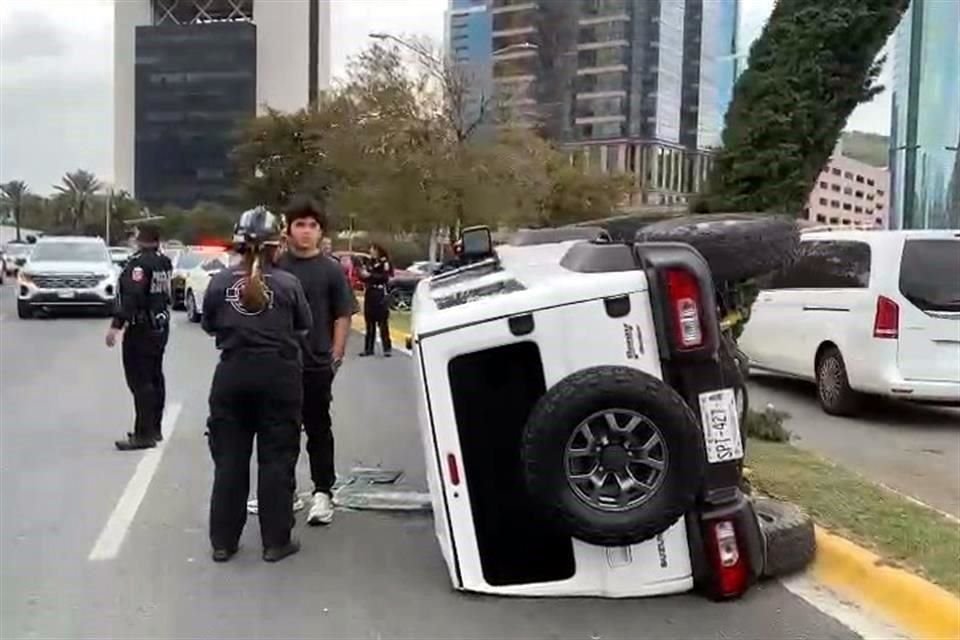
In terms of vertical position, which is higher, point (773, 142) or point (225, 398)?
point (773, 142)

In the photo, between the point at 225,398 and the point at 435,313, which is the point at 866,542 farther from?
the point at 225,398

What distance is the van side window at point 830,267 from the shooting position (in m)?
11.0

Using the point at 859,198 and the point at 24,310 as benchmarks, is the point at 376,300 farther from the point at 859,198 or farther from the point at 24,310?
the point at 859,198

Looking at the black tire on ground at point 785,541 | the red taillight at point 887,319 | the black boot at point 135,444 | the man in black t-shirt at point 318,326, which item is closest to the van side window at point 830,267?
the red taillight at point 887,319

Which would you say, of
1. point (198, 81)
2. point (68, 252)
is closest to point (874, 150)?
point (68, 252)

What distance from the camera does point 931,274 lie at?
10477 millimetres

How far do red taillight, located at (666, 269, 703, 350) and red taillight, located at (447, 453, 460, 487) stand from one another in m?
1.07

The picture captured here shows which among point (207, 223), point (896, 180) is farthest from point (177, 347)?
point (207, 223)

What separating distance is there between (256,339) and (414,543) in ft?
4.58

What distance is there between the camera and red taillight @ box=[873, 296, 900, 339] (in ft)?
34.4

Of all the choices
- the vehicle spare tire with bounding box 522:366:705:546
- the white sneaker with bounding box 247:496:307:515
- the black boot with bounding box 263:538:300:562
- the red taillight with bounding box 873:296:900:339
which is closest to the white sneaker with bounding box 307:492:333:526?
the white sneaker with bounding box 247:496:307:515

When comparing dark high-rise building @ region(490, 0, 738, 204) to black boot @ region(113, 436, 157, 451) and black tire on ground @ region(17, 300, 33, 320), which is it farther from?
black boot @ region(113, 436, 157, 451)

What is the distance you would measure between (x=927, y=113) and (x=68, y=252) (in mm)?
18666

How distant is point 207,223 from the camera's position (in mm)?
87562
